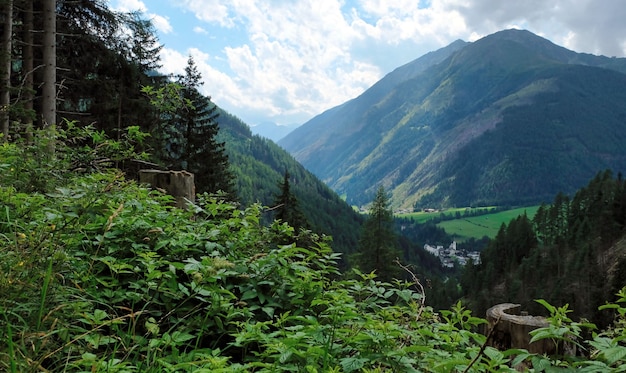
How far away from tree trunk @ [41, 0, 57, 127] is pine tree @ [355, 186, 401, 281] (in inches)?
1083

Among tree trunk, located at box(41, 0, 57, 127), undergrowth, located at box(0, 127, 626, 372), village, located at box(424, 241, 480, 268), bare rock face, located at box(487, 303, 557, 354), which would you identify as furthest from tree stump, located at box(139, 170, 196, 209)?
village, located at box(424, 241, 480, 268)

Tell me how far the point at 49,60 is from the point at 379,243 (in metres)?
29.4

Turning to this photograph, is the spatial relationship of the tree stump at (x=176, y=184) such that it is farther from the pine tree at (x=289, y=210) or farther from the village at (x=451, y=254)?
the village at (x=451, y=254)

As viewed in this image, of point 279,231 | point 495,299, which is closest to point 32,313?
point 279,231

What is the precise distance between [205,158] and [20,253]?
966 inches

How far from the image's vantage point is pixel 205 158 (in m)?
26.3

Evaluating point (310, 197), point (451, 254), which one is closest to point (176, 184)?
point (310, 197)

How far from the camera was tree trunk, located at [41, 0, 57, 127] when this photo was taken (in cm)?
1077

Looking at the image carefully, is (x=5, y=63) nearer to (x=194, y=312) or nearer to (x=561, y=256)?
(x=194, y=312)

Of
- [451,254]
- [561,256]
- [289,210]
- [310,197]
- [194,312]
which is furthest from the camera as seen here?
[451,254]

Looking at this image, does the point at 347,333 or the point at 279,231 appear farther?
the point at 279,231

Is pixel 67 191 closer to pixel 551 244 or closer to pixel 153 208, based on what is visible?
pixel 153 208

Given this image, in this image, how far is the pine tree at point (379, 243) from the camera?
116 ft

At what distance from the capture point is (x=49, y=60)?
36.2 ft
